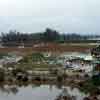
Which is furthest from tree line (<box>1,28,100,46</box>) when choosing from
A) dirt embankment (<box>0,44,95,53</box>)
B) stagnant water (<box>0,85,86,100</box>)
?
stagnant water (<box>0,85,86,100</box>)

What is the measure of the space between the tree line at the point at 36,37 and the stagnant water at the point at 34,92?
11.0 feet

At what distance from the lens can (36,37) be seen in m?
9.86

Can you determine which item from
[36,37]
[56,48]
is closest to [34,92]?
[56,48]

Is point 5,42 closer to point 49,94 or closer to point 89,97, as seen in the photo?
point 49,94

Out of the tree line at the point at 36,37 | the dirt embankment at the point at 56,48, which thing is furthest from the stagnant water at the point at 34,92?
the tree line at the point at 36,37

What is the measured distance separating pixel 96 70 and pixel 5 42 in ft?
13.1

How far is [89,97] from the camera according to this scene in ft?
15.5

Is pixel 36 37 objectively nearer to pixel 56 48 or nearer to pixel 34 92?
pixel 56 48

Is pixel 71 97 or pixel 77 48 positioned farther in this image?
pixel 77 48

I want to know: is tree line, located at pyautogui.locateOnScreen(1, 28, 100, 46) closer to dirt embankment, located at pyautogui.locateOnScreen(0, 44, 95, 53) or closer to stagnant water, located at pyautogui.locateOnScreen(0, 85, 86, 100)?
dirt embankment, located at pyautogui.locateOnScreen(0, 44, 95, 53)

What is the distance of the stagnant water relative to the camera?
508cm

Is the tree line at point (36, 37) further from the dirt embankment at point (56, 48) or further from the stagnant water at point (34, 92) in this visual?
the stagnant water at point (34, 92)

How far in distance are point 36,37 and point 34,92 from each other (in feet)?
14.6

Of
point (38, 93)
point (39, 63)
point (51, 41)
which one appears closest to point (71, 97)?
point (38, 93)
